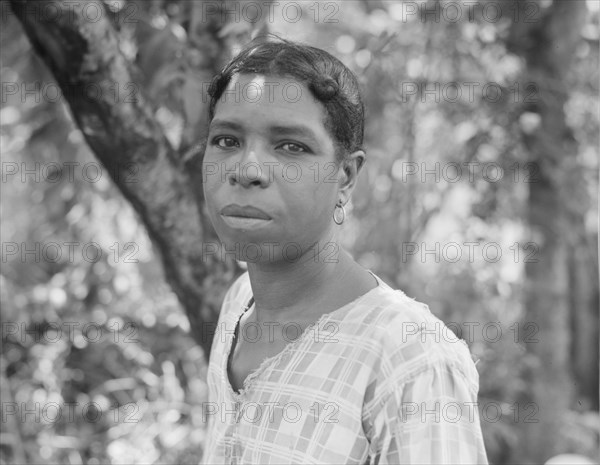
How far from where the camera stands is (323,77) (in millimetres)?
1215

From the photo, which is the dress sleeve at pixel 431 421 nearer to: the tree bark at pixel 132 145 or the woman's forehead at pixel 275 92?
the woman's forehead at pixel 275 92

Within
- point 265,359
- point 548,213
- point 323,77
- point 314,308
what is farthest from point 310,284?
point 548,213

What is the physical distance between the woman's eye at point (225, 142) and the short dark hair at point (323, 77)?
0.12 meters

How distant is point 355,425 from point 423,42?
2.28 metres

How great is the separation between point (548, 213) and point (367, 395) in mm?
2516

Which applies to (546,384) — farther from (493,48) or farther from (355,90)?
(355,90)

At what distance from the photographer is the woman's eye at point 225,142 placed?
126 centimetres

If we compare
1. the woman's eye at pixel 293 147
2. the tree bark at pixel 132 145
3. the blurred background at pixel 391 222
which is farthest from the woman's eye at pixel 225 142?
the blurred background at pixel 391 222

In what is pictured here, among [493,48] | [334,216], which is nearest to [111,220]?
[493,48]

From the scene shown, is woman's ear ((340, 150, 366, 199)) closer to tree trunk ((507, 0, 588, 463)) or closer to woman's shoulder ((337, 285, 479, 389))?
woman's shoulder ((337, 285, 479, 389))

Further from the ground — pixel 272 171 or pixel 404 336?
pixel 272 171

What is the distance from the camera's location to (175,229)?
1.98m

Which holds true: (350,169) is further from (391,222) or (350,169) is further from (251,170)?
(391,222)

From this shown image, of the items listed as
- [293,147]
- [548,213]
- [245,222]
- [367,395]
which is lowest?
[548,213]
